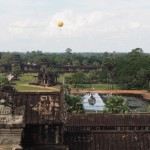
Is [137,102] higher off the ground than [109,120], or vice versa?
[109,120]

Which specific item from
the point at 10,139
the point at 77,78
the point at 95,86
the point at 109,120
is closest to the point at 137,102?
the point at 95,86

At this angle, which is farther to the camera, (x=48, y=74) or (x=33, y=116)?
(x=48, y=74)

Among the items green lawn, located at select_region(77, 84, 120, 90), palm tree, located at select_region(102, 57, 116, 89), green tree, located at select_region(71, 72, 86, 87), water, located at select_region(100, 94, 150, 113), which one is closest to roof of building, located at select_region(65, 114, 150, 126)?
water, located at select_region(100, 94, 150, 113)

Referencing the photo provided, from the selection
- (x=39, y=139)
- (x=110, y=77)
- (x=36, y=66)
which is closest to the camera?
(x=39, y=139)

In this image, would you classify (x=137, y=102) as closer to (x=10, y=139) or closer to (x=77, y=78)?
(x=77, y=78)

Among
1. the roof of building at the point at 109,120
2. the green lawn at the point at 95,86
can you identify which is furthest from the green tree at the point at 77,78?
the roof of building at the point at 109,120

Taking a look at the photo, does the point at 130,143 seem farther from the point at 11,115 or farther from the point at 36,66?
the point at 36,66

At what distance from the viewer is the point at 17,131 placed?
42.0ft

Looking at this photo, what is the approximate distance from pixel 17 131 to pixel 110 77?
11189cm

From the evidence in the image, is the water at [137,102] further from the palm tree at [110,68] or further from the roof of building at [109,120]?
the roof of building at [109,120]

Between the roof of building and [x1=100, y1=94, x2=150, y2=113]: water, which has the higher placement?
the roof of building

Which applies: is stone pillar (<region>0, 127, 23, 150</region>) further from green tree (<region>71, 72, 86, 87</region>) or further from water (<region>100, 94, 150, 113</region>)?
green tree (<region>71, 72, 86, 87</region>)

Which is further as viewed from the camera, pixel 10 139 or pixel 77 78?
pixel 77 78

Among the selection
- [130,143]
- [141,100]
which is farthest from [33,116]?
[141,100]
